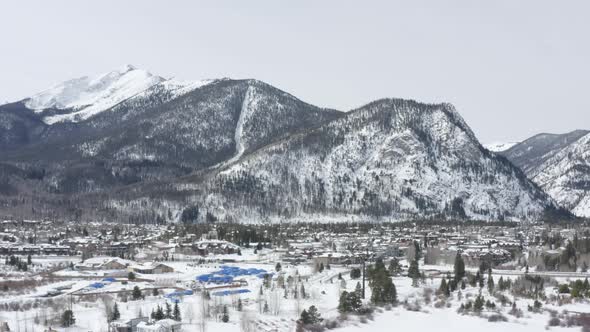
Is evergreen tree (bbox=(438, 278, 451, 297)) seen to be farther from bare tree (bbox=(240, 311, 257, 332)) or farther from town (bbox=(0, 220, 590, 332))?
bare tree (bbox=(240, 311, 257, 332))

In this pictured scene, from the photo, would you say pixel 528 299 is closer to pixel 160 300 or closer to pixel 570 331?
pixel 570 331

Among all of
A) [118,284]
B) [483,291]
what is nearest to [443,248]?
[483,291]

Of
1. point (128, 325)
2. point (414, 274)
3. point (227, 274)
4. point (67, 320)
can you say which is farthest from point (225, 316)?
point (227, 274)

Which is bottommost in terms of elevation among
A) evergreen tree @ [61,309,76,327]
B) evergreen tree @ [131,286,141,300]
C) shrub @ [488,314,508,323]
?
shrub @ [488,314,508,323]

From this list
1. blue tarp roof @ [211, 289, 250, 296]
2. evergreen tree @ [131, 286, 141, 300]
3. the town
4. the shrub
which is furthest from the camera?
blue tarp roof @ [211, 289, 250, 296]

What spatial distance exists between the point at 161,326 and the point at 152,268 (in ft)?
140

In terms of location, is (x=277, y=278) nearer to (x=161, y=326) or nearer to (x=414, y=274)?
(x=414, y=274)

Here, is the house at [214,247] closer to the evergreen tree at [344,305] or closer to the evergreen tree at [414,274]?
the evergreen tree at [414,274]

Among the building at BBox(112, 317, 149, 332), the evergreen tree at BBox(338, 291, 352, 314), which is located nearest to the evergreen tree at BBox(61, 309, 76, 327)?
the building at BBox(112, 317, 149, 332)

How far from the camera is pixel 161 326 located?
56312 millimetres

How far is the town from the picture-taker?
211ft

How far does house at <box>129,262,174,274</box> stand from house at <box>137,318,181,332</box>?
1539 inches

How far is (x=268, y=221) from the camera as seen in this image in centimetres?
18888

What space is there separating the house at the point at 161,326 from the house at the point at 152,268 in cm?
3909
